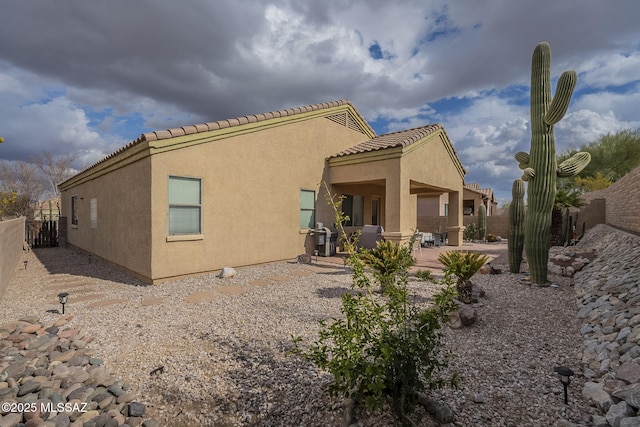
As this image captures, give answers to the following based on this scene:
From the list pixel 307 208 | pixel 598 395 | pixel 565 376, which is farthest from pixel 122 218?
pixel 598 395

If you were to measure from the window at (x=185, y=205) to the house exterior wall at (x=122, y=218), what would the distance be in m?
0.54

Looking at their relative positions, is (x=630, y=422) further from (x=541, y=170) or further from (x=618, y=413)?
(x=541, y=170)

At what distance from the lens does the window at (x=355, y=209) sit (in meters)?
13.9

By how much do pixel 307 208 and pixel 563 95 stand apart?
780 cm

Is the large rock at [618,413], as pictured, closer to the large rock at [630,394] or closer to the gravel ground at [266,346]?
the large rock at [630,394]

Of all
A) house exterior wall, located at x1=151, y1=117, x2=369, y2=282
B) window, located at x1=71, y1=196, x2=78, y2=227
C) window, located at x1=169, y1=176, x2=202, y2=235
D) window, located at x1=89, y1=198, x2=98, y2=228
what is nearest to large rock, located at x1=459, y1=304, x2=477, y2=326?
house exterior wall, located at x1=151, y1=117, x2=369, y2=282

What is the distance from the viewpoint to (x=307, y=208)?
1141cm

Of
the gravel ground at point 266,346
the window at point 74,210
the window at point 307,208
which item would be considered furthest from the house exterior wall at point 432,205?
the window at point 74,210

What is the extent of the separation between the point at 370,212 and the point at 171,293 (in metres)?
10.0

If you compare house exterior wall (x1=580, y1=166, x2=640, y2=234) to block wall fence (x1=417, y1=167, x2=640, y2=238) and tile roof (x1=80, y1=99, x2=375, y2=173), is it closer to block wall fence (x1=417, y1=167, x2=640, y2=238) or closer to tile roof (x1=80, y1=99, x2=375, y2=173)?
block wall fence (x1=417, y1=167, x2=640, y2=238)

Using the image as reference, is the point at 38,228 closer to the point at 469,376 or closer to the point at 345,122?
the point at 345,122

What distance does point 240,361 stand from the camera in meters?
3.85

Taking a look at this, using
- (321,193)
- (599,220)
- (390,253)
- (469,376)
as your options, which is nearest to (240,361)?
(469,376)

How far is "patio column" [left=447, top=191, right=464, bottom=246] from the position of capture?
15.6 meters
